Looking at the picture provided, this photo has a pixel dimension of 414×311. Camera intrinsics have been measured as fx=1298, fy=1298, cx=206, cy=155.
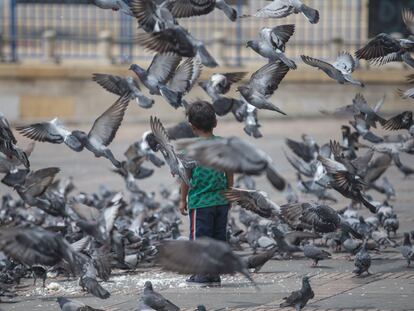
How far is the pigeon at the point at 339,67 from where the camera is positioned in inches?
382

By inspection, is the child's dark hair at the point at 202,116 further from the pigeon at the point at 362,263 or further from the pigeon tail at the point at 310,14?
the pigeon at the point at 362,263

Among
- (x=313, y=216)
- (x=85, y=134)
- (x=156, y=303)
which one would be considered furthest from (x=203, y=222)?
(x=156, y=303)

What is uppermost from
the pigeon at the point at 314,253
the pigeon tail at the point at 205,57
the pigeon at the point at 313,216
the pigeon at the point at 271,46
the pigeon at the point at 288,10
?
the pigeon at the point at 288,10

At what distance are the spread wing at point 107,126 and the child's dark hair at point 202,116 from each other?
1178 millimetres

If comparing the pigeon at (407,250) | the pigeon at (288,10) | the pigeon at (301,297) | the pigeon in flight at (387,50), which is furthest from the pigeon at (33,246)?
the pigeon at (407,250)

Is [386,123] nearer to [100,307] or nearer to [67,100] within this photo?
[100,307]

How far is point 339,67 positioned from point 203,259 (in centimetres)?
332

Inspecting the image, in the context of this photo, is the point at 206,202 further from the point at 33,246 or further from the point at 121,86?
the point at 33,246

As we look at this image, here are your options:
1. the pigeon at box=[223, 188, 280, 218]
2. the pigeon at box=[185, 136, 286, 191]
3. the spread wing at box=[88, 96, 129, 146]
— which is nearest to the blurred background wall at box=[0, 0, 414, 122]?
the spread wing at box=[88, 96, 129, 146]

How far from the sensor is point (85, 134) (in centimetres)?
1036

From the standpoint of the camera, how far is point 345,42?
27.4 meters

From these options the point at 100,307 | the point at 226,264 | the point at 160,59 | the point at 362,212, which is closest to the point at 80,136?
the point at 160,59

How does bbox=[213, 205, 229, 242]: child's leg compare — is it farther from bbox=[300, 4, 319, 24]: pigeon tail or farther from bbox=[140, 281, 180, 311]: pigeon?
bbox=[140, 281, 180, 311]: pigeon

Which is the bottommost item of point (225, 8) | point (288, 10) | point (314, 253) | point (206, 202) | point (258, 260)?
point (314, 253)
